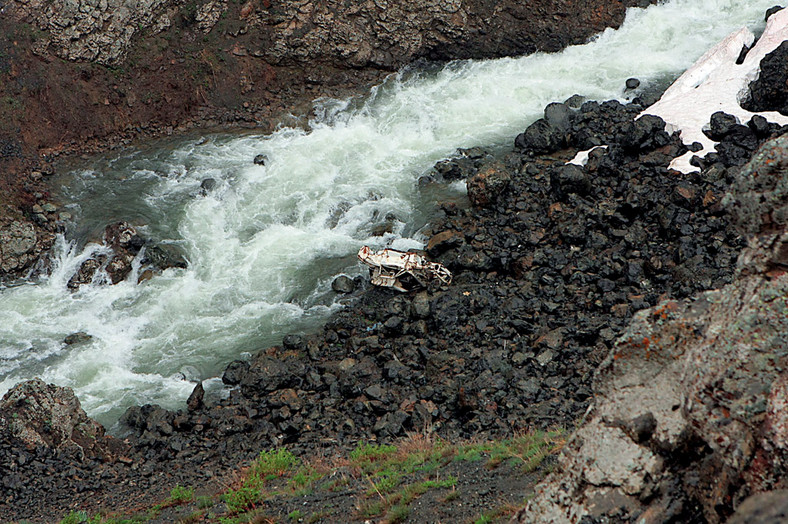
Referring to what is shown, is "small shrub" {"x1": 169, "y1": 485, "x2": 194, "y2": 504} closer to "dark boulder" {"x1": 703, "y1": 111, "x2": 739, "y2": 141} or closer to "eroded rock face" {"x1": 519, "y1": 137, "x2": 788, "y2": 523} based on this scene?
"eroded rock face" {"x1": 519, "y1": 137, "x2": 788, "y2": 523}

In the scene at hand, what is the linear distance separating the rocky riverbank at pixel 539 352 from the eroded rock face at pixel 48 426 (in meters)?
0.05

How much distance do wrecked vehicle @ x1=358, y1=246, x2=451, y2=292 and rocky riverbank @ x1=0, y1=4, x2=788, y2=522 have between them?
1.41 feet

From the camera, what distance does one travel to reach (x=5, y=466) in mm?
15938

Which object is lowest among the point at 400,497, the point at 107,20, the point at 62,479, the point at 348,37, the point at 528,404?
the point at 528,404

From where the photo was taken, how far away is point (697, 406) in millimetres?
5617

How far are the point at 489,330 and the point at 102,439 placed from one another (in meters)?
9.81

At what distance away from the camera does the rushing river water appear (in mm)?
20359

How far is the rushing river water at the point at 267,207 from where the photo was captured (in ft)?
66.8

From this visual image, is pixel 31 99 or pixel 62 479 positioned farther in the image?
pixel 31 99

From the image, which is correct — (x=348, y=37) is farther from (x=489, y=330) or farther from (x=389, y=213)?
(x=489, y=330)

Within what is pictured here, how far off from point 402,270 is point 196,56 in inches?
613

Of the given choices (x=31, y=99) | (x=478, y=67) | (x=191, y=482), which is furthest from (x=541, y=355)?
(x=31, y=99)

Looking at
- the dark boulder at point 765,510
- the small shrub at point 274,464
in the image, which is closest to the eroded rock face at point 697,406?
the dark boulder at point 765,510

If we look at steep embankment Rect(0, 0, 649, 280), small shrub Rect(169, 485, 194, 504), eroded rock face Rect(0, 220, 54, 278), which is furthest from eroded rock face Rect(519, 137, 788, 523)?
steep embankment Rect(0, 0, 649, 280)
